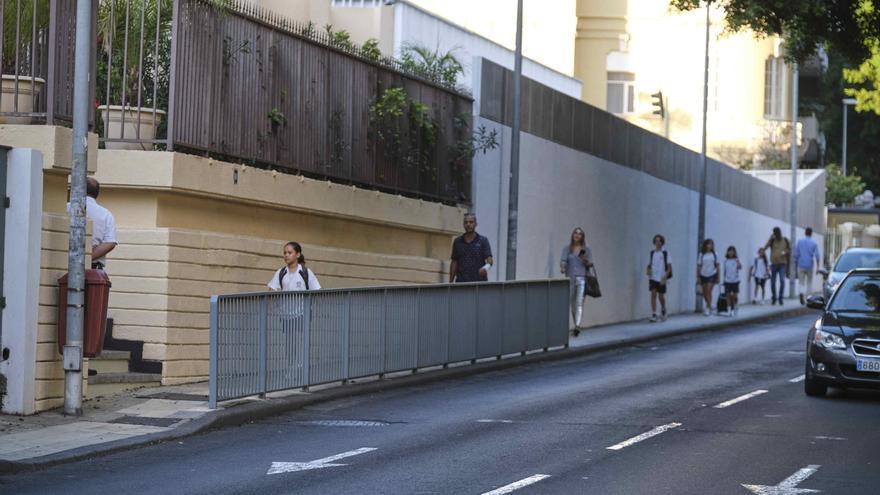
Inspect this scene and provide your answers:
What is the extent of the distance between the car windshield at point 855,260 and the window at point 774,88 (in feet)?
95.7

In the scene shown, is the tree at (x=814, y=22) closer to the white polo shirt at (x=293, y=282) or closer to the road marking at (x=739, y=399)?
the road marking at (x=739, y=399)

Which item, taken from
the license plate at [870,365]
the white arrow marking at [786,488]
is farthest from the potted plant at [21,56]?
the license plate at [870,365]

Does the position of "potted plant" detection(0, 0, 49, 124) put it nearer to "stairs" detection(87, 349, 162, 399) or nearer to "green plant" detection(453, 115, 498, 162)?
"stairs" detection(87, 349, 162, 399)

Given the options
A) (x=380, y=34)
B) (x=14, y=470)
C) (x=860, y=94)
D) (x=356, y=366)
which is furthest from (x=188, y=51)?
(x=860, y=94)

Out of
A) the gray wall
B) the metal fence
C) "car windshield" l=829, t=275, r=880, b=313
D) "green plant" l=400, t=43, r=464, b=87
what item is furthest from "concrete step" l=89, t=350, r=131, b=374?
the gray wall

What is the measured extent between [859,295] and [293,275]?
6488 mm

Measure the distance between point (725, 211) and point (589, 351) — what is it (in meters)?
20.5

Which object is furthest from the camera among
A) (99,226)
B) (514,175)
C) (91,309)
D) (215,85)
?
(514,175)

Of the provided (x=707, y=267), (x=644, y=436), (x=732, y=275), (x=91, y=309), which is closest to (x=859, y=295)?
(x=644, y=436)

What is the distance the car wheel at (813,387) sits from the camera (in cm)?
1683

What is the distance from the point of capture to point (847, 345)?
1644 centimetres

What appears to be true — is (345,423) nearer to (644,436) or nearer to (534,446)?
(534,446)

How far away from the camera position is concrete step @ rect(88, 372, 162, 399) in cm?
1533

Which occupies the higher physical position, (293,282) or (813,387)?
(293,282)
